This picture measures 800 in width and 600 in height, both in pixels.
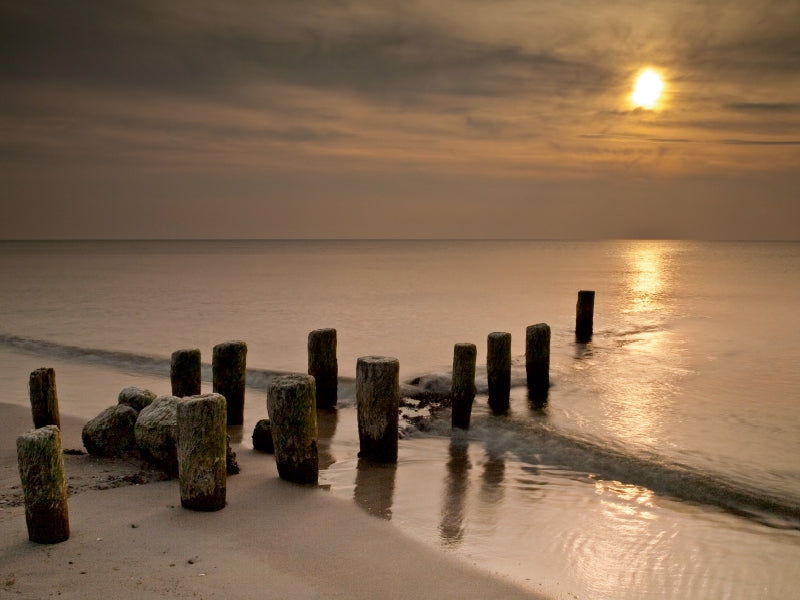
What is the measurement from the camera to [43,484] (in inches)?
190

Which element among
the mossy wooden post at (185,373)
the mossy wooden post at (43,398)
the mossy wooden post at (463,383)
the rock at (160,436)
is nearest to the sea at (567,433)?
the mossy wooden post at (463,383)

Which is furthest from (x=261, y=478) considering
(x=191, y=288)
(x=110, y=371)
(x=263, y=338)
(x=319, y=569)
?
(x=191, y=288)

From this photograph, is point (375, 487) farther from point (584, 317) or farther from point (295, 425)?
point (584, 317)

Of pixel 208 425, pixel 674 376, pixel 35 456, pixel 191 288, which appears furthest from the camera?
pixel 191 288

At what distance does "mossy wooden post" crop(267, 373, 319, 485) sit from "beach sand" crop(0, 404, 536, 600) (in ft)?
0.59

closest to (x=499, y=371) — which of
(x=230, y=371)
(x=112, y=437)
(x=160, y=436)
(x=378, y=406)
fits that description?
(x=378, y=406)

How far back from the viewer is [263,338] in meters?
20.7

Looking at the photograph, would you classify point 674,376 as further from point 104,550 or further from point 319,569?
point 104,550

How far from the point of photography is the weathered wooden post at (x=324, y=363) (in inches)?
414

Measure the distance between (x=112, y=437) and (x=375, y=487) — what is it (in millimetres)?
2747

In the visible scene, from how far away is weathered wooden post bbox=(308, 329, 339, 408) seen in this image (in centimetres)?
1052

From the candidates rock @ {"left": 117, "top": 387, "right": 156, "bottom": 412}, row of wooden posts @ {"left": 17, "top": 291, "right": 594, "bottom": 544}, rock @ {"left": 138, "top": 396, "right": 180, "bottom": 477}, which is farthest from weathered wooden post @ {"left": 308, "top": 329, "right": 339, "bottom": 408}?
rock @ {"left": 138, "top": 396, "right": 180, "bottom": 477}

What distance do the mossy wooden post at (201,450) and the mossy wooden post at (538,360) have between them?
7.58 meters

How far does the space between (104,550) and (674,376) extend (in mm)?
12646
